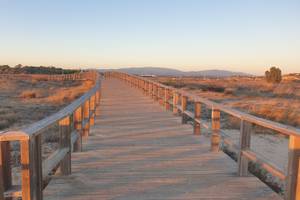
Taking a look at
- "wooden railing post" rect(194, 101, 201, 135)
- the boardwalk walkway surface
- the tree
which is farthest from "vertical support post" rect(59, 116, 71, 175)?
the tree

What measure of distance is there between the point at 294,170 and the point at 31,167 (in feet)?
8.32

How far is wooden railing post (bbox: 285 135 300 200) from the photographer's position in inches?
135

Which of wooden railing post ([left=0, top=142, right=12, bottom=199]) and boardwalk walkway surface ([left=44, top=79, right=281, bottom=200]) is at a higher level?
wooden railing post ([left=0, top=142, right=12, bottom=199])

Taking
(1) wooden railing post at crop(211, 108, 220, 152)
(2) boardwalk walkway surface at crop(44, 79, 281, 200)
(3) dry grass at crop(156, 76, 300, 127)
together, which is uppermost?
(1) wooden railing post at crop(211, 108, 220, 152)

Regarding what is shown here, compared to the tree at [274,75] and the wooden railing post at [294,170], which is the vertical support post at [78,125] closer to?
the wooden railing post at [294,170]

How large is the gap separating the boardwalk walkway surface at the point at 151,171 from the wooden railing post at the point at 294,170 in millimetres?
821

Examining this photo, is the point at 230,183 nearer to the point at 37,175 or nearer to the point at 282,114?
the point at 37,175

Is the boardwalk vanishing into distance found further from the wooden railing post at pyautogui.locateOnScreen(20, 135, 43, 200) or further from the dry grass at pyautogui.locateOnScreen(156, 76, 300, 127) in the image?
the dry grass at pyautogui.locateOnScreen(156, 76, 300, 127)

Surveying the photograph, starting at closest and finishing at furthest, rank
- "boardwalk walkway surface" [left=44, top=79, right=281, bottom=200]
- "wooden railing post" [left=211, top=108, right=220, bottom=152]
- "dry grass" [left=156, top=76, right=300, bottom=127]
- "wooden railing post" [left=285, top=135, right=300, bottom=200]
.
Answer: "wooden railing post" [left=285, top=135, right=300, bottom=200] < "boardwalk walkway surface" [left=44, top=79, right=281, bottom=200] < "wooden railing post" [left=211, top=108, right=220, bottom=152] < "dry grass" [left=156, top=76, right=300, bottom=127]

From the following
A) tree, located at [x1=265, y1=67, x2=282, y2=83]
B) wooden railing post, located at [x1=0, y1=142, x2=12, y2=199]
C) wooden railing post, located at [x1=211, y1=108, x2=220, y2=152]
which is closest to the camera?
wooden railing post, located at [x1=0, y1=142, x2=12, y2=199]

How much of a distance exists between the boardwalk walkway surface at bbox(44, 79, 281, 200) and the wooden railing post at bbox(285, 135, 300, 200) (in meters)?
0.82

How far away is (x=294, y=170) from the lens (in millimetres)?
3453

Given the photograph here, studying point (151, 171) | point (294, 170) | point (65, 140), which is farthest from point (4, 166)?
point (294, 170)

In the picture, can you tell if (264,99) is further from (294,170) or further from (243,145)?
(294,170)
